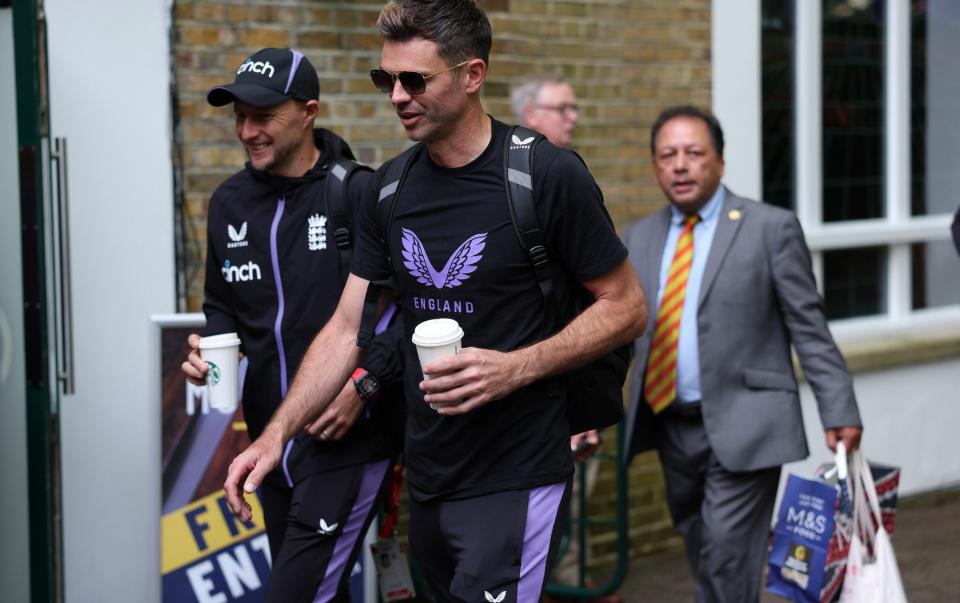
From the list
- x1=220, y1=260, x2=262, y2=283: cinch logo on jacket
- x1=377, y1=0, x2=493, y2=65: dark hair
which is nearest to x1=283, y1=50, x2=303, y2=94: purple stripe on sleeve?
x1=220, y1=260, x2=262, y2=283: cinch logo on jacket

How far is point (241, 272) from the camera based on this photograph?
4.16m

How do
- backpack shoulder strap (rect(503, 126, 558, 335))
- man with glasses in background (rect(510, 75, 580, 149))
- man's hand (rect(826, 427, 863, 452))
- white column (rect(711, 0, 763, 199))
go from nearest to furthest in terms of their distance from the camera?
backpack shoulder strap (rect(503, 126, 558, 335)) → man's hand (rect(826, 427, 863, 452)) → man with glasses in background (rect(510, 75, 580, 149)) → white column (rect(711, 0, 763, 199))

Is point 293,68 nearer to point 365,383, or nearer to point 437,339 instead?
point 365,383

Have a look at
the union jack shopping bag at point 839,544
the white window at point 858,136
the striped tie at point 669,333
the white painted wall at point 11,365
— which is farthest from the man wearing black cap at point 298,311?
the white window at point 858,136

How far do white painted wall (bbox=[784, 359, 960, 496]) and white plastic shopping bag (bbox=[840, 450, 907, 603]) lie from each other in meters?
2.99

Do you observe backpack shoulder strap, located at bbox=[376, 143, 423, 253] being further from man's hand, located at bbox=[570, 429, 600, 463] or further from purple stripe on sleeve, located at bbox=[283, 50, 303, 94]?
man's hand, located at bbox=[570, 429, 600, 463]

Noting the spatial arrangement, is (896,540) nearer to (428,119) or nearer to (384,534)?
(384,534)

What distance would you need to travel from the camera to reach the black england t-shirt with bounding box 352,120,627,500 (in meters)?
3.29

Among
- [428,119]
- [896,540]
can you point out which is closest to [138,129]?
[428,119]

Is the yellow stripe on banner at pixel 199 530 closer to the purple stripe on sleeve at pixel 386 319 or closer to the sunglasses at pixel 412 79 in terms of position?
the purple stripe on sleeve at pixel 386 319

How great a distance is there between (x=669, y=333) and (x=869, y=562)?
3.47 ft

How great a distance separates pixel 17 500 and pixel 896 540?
4.65 metres

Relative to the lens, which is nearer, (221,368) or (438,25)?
(438,25)

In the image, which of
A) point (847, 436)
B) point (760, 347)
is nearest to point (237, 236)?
point (760, 347)
